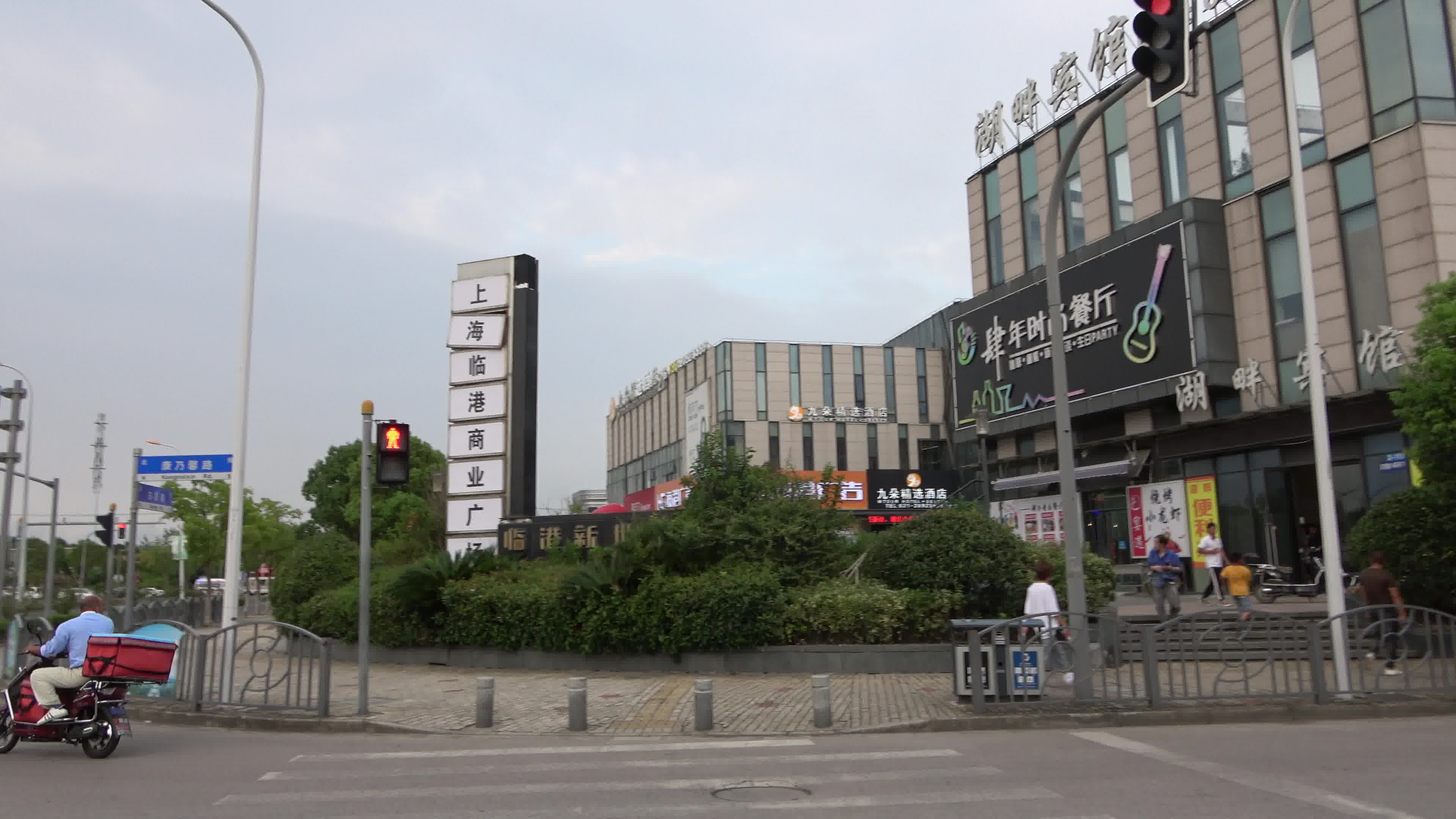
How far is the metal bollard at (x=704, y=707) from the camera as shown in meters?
11.8

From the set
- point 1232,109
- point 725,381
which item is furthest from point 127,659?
point 725,381

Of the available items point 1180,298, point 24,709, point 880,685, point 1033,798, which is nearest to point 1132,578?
point 1180,298

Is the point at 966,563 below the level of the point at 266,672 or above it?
above

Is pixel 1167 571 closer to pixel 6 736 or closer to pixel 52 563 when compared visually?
pixel 6 736

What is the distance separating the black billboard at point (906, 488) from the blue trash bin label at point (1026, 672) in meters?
42.8

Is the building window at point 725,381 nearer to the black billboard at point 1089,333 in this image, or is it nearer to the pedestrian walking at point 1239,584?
the black billboard at point 1089,333

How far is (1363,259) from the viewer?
25.2 m

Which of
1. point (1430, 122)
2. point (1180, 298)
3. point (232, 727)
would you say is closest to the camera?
point (232, 727)

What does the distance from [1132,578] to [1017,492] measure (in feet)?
28.5

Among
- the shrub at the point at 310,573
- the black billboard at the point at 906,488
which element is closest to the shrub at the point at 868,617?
the shrub at the point at 310,573

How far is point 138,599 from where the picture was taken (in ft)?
112

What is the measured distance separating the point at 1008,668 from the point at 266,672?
917 centimetres

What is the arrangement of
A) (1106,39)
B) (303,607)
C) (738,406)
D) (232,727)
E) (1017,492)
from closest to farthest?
(232,727) < (303,607) < (1106,39) < (1017,492) < (738,406)

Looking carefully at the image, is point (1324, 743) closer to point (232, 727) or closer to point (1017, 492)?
point (232, 727)
